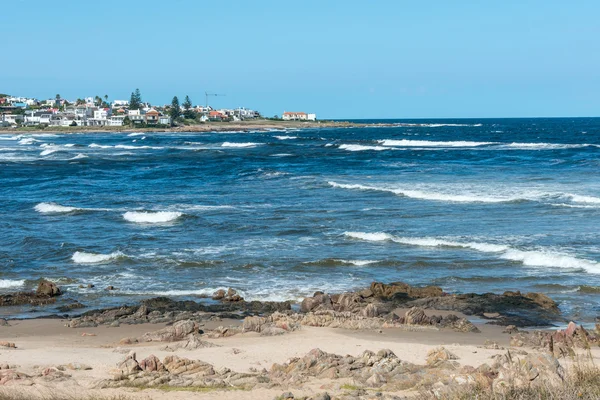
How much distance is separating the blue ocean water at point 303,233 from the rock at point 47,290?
1.33 feet

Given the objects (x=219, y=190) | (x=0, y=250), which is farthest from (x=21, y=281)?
(x=219, y=190)

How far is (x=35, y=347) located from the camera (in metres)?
12.8

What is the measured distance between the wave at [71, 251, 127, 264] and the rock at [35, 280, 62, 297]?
3.51 meters

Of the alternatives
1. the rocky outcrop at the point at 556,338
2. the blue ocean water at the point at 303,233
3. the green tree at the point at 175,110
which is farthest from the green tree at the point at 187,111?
the rocky outcrop at the point at 556,338

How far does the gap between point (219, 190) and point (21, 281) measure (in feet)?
69.4

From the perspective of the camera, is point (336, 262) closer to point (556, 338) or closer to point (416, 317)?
point (416, 317)

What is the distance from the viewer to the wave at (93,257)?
21562mm

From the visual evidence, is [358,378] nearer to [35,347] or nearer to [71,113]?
[35,347]

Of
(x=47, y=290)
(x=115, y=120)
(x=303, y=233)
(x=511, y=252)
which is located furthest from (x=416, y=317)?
(x=115, y=120)

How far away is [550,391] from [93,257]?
55.3ft

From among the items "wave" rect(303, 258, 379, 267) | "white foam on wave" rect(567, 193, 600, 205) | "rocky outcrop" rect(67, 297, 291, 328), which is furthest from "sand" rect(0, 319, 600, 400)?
"white foam on wave" rect(567, 193, 600, 205)

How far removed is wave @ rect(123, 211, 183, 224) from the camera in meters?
28.8

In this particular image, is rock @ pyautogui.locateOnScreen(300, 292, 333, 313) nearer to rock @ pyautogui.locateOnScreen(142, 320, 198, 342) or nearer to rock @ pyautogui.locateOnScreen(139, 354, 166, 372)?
rock @ pyautogui.locateOnScreen(142, 320, 198, 342)

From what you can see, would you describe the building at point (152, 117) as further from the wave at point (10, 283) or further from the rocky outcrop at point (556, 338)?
the rocky outcrop at point (556, 338)
